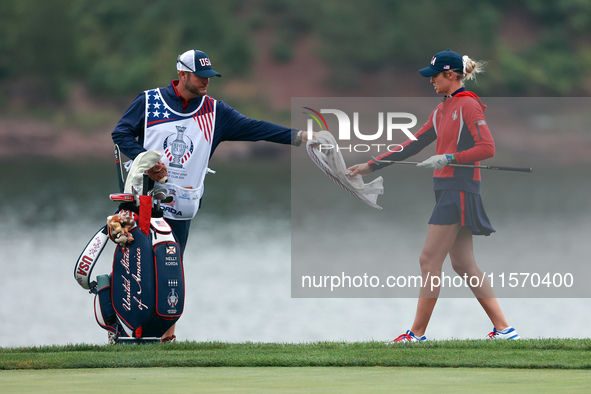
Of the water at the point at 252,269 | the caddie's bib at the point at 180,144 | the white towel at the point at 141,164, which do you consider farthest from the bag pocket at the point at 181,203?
the water at the point at 252,269

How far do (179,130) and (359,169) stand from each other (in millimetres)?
1284

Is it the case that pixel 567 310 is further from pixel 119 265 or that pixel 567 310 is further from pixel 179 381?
pixel 179 381

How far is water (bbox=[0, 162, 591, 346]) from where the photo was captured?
11125mm

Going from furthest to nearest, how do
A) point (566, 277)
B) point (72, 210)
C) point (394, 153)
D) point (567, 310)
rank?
1. point (72, 210)
2. point (567, 310)
3. point (566, 277)
4. point (394, 153)

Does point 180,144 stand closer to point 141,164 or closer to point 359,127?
point 141,164

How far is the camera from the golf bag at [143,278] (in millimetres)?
6414

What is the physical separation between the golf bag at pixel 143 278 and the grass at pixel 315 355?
0.18 metres

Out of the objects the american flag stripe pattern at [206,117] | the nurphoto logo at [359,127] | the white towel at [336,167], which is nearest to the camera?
the american flag stripe pattern at [206,117]

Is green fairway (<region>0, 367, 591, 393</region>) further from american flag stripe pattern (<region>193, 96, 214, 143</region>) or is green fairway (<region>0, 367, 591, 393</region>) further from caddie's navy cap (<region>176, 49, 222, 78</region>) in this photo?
caddie's navy cap (<region>176, 49, 222, 78</region>)

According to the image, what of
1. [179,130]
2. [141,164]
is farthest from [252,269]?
[141,164]

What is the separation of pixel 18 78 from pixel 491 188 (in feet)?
90.9

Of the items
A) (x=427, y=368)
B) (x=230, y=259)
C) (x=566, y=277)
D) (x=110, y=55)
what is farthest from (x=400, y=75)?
(x=427, y=368)

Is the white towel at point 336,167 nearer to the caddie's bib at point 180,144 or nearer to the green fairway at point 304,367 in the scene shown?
the caddie's bib at point 180,144

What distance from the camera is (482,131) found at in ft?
21.8
